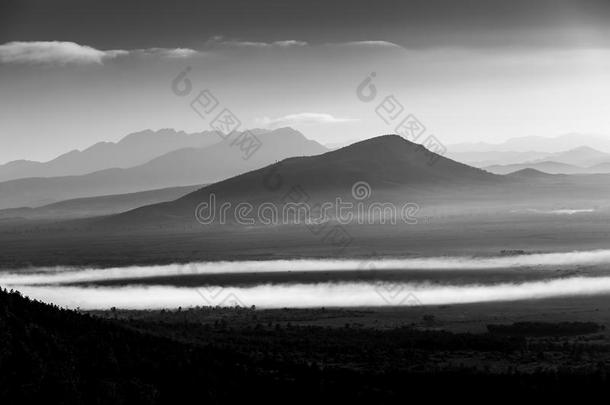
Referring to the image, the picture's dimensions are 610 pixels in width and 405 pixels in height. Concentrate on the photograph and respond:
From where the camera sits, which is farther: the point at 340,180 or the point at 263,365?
the point at 340,180

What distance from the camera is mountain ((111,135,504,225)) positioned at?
565ft

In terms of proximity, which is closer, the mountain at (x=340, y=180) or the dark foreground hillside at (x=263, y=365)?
the dark foreground hillside at (x=263, y=365)

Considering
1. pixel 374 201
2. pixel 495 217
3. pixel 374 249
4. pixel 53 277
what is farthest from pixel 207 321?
pixel 374 201

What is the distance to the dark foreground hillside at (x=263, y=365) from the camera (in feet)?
84.3

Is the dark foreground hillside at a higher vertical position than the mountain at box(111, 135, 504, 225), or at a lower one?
lower

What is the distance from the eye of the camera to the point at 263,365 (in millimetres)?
30438

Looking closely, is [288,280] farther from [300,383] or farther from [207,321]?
[300,383]

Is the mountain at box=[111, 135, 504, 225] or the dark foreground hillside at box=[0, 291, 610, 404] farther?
the mountain at box=[111, 135, 504, 225]

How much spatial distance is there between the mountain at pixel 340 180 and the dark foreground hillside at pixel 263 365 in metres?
130

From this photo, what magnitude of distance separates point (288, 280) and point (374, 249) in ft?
98.8

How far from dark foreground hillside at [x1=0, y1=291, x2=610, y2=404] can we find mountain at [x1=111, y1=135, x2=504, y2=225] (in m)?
130

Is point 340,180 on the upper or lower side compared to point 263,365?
upper

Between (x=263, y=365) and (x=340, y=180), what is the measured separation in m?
150

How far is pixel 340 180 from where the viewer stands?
180m
